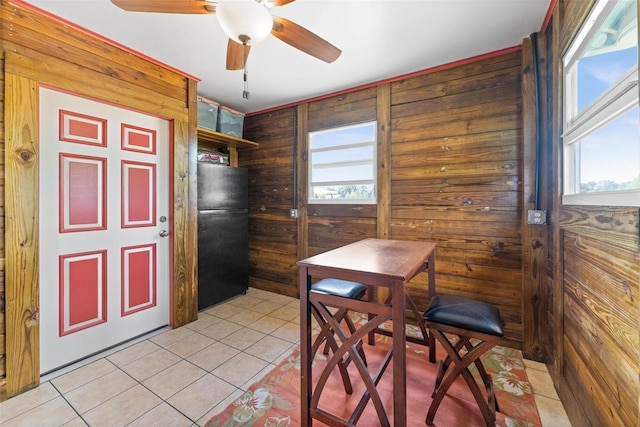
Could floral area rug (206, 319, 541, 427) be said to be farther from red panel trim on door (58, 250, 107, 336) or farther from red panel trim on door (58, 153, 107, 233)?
red panel trim on door (58, 153, 107, 233)

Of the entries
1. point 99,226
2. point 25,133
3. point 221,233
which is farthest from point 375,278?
point 221,233

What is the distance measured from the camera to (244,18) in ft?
3.86

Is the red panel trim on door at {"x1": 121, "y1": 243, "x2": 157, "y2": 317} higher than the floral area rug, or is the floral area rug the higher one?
the red panel trim on door at {"x1": 121, "y1": 243, "x2": 157, "y2": 317}

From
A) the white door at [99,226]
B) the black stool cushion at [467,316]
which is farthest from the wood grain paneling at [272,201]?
→ the black stool cushion at [467,316]

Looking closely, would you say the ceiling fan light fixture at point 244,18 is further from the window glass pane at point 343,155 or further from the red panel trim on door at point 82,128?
the window glass pane at point 343,155

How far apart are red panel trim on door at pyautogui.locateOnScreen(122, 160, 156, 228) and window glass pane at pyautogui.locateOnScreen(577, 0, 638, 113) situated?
123 inches

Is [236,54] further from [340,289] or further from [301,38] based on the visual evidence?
[340,289]

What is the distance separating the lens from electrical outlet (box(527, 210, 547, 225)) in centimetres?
196

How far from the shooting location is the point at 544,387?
1.73m

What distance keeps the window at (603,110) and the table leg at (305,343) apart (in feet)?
4.36

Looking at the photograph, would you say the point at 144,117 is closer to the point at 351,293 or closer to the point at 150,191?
the point at 150,191

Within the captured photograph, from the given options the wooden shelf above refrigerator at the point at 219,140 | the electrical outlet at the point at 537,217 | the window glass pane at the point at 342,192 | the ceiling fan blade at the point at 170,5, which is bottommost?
the electrical outlet at the point at 537,217

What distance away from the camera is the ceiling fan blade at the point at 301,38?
1.41 m

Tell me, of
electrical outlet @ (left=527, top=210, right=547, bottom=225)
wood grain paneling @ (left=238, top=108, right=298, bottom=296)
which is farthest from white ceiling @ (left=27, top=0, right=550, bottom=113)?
electrical outlet @ (left=527, top=210, right=547, bottom=225)
